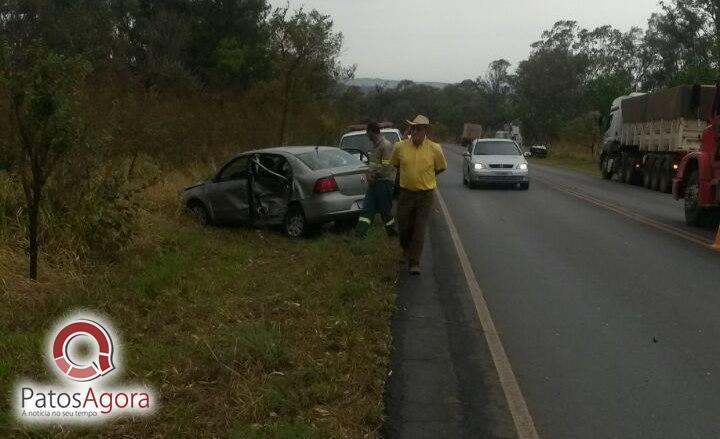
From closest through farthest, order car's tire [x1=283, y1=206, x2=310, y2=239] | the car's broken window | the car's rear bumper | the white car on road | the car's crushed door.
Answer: the car's rear bumper → car's tire [x1=283, y1=206, x2=310, y2=239] → the car's crushed door → the car's broken window → the white car on road

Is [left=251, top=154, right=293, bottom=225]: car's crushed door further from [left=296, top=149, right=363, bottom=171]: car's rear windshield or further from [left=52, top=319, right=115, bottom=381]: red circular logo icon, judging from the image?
[left=52, top=319, right=115, bottom=381]: red circular logo icon

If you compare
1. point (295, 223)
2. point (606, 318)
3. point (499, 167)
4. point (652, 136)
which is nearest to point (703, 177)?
point (295, 223)

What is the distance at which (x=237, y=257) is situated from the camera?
10312 mm

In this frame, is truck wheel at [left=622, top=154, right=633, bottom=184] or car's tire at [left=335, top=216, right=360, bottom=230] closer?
car's tire at [left=335, top=216, right=360, bottom=230]

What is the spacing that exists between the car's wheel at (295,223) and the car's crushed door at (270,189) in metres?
0.10

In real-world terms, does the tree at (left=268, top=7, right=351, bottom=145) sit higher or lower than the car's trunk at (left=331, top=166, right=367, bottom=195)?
higher

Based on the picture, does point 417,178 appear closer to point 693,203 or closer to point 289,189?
point 289,189

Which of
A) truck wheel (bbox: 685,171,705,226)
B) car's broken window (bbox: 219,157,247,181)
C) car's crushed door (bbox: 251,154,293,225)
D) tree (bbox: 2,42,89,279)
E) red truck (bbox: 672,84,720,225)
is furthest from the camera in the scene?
truck wheel (bbox: 685,171,705,226)

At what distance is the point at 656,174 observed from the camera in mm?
26125

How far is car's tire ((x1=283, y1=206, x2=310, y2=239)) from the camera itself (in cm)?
1203

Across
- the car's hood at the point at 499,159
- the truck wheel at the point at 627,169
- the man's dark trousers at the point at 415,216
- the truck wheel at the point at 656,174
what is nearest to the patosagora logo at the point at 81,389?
the man's dark trousers at the point at 415,216

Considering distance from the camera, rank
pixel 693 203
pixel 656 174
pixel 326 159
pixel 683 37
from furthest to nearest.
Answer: pixel 683 37 → pixel 656 174 → pixel 693 203 → pixel 326 159

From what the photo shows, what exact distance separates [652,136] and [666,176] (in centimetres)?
228

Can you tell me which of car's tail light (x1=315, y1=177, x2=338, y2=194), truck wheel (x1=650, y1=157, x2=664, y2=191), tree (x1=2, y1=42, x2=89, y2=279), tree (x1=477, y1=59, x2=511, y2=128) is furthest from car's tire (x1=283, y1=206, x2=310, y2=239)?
tree (x1=477, y1=59, x2=511, y2=128)
